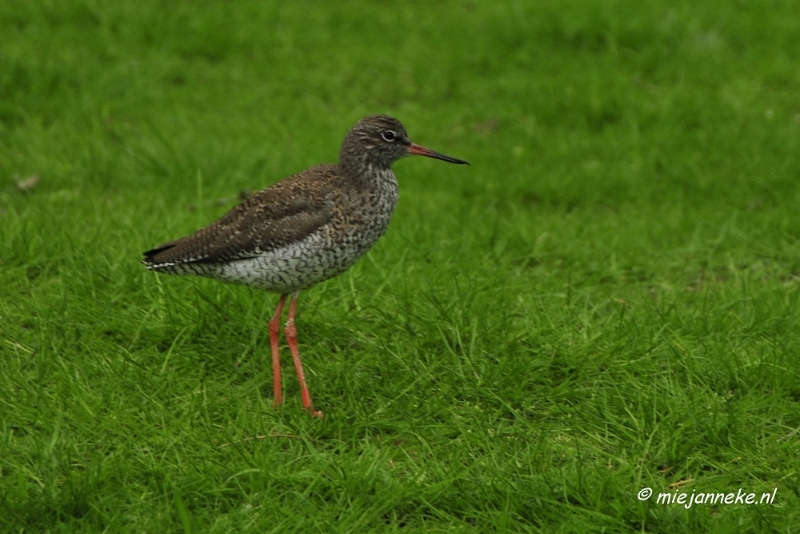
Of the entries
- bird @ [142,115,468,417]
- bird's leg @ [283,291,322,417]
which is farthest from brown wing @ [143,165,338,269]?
bird's leg @ [283,291,322,417]

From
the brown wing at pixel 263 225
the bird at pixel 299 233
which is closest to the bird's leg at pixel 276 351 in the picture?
the bird at pixel 299 233

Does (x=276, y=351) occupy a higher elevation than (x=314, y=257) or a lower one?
lower

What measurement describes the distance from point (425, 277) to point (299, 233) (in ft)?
4.40

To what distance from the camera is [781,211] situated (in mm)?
7453

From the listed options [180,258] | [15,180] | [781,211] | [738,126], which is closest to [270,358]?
[180,258]

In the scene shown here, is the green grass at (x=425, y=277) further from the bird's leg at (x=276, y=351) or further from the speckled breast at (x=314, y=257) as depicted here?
the speckled breast at (x=314, y=257)

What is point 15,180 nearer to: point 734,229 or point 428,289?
point 428,289

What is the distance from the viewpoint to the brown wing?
17.6 feet

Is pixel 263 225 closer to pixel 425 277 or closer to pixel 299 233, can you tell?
pixel 299 233

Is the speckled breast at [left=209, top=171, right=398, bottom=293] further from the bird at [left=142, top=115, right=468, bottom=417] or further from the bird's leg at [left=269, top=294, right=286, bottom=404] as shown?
the bird's leg at [left=269, top=294, right=286, bottom=404]

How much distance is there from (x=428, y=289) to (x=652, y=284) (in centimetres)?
157

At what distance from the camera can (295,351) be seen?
5.49 meters

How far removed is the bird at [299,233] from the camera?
5.32 meters

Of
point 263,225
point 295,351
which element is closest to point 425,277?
point 295,351
